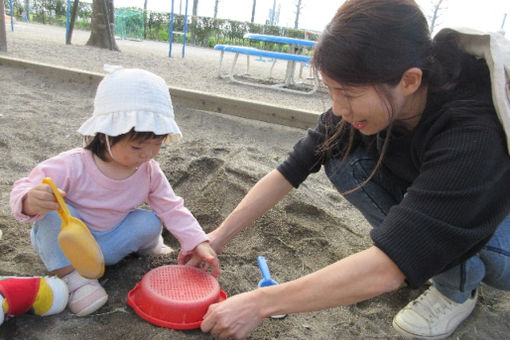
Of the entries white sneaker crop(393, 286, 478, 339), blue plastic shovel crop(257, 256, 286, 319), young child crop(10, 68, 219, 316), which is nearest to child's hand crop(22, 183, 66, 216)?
young child crop(10, 68, 219, 316)

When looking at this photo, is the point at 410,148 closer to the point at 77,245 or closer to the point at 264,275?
the point at 264,275

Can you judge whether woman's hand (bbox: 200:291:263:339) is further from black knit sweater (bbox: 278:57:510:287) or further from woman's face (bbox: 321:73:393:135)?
woman's face (bbox: 321:73:393:135)

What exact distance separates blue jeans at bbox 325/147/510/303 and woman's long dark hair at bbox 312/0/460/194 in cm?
46

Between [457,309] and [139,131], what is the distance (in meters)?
1.17

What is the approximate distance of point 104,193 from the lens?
1.46 m

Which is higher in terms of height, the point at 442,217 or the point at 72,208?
the point at 442,217

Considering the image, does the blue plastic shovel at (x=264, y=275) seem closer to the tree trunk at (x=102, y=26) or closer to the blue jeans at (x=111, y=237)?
the blue jeans at (x=111, y=237)

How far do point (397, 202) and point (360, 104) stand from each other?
593mm

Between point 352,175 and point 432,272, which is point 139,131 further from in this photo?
point 432,272

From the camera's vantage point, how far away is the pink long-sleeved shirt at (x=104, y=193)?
138 cm

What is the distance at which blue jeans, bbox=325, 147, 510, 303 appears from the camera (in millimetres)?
1350

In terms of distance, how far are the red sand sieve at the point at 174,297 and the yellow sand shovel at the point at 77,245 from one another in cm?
15

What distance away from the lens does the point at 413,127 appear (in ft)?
4.14

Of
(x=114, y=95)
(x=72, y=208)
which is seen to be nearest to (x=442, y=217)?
(x=114, y=95)
